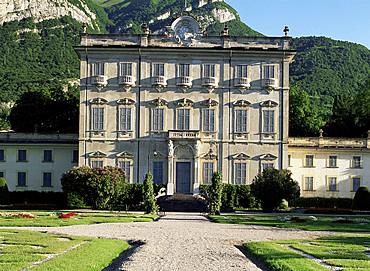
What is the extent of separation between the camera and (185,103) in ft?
179

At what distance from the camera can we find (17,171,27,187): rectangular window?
5662 cm

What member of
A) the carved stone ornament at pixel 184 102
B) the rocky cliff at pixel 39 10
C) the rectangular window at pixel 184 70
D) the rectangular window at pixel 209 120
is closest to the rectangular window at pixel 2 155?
the carved stone ornament at pixel 184 102

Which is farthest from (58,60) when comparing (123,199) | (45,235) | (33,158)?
(45,235)

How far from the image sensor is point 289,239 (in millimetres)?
24578

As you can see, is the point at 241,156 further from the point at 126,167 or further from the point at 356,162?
the point at 356,162

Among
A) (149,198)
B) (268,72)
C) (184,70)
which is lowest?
(149,198)

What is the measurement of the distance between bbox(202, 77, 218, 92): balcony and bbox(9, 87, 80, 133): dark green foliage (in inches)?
917

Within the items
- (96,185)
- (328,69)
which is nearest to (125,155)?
(96,185)

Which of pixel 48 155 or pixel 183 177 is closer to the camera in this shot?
pixel 183 177

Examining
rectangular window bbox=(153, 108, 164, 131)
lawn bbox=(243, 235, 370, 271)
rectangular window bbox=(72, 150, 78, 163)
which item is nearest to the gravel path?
lawn bbox=(243, 235, 370, 271)

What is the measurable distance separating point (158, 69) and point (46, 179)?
647 inches

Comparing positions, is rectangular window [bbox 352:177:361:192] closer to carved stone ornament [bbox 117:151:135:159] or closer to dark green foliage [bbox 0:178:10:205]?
carved stone ornament [bbox 117:151:135:159]

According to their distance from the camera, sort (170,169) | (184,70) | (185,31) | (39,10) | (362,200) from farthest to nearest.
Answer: (39,10)
(185,31)
(184,70)
(170,169)
(362,200)

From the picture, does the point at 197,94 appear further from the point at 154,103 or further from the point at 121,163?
the point at 121,163
